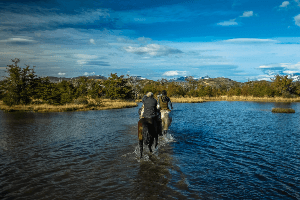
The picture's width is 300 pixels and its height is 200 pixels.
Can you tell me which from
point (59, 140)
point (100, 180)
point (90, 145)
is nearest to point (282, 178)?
point (100, 180)

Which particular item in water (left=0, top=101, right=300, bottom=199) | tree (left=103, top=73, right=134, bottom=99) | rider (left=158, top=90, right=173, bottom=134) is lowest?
water (left=0, top=101, right=300, bottom=199)

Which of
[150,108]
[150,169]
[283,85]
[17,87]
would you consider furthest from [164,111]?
[283,85]

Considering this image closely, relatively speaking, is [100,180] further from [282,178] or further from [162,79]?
[162,79]

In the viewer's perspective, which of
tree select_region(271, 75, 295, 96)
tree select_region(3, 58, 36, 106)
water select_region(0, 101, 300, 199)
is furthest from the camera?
tree select_region(271, 75, 295, 96)

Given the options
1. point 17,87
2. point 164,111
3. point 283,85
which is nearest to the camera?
point 164,111

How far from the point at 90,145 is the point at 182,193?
7.66 m

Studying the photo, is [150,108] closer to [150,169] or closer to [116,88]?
[150,169]

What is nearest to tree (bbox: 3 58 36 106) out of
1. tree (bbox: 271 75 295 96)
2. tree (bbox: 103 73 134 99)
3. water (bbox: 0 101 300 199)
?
tree (bbox: 103 73 134 99)

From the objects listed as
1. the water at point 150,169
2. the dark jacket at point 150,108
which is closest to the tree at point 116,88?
the water at point 150,169

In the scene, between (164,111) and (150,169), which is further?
(164,111)

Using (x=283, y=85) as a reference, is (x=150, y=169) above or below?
below

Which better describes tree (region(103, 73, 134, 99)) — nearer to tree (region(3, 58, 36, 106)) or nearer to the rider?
tree (region(3, 58, 36, 106))

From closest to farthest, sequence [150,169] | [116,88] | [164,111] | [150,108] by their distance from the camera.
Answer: [150,169] < [150,108] < [164,111] < [116,88]

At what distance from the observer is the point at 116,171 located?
8469 millimetres
